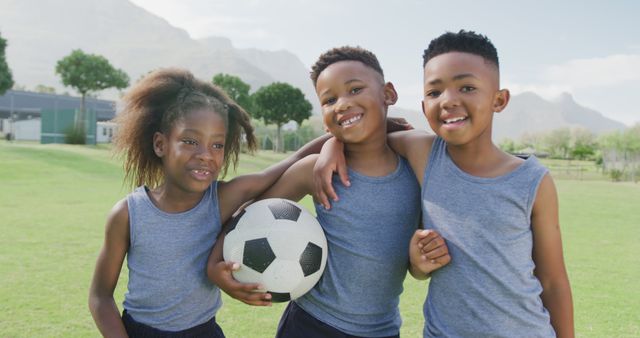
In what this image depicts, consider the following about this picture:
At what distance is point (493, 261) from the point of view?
6.41 feet

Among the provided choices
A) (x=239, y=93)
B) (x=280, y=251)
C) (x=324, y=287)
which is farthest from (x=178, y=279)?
(x=239, y=93)

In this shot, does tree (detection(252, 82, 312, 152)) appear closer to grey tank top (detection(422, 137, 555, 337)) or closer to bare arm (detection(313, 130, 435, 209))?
bare arm (detection(313, 130, 435, 209))

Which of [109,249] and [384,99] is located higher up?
[384,99]

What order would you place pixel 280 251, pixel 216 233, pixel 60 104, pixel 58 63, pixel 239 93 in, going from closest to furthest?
pixel 280 251, pixel 216 233, pixel 58 63, pixel 239 93, pixel 60 104

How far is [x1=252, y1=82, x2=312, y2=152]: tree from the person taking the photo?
159 ft

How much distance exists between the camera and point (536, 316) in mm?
1955

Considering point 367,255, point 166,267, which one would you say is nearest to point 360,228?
point 367,255

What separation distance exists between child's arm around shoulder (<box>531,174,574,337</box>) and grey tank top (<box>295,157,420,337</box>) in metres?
0.52

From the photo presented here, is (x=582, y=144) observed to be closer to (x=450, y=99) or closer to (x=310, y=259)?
(x=450, y=99)

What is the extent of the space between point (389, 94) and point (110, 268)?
1477mm

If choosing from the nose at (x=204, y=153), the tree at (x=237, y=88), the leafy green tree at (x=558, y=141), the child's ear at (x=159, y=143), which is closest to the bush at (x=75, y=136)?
the tree at (x=237, y=88)

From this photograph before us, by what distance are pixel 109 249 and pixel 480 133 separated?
165 cm

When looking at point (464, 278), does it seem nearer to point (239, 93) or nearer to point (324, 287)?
point (324, 287)

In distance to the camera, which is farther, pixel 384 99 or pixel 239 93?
pixel 239 93
